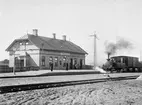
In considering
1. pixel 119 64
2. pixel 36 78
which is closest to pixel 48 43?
pixel 119 64

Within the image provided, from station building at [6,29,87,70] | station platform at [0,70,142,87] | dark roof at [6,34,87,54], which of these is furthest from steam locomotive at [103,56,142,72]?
station platform at [0,70,142,87]

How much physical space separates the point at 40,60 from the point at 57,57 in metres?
3.86

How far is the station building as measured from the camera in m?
33.0

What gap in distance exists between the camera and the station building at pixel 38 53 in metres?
33.0

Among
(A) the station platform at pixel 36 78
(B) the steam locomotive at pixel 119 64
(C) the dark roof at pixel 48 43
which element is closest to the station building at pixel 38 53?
(C) the dark roof at pixel 48 43

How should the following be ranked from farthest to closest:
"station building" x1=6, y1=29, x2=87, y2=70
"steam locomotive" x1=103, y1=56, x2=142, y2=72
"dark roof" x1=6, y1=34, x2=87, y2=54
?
"steam locomotive" x1=103, y1=56, x2=142, y2=72 → "dark roof" x1=6, y1=34, x2=87, y2=54 → "station building" x1=6, y1=29, x2=87, y2=70

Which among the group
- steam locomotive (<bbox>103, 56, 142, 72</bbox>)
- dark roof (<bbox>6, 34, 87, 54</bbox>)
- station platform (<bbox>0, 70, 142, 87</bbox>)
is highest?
dark roof (<bbox>6, 34, 87, 54</bbox>)

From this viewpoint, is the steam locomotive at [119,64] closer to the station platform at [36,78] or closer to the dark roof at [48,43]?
the dark roof at [48,43]

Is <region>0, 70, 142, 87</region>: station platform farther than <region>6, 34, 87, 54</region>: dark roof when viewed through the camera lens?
No

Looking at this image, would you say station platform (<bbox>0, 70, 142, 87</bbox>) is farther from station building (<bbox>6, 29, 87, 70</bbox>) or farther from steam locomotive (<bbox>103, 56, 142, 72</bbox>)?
steam locomotive (<bbox>103, 56, 142, 72</bbox>)

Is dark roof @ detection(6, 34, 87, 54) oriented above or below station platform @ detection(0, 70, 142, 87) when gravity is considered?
above

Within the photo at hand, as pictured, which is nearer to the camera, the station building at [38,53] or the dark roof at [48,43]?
the station building at [38,53]

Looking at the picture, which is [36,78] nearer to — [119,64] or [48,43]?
[48,43]

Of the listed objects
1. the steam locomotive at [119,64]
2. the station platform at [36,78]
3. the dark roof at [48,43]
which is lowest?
the station platform at [36,78]
